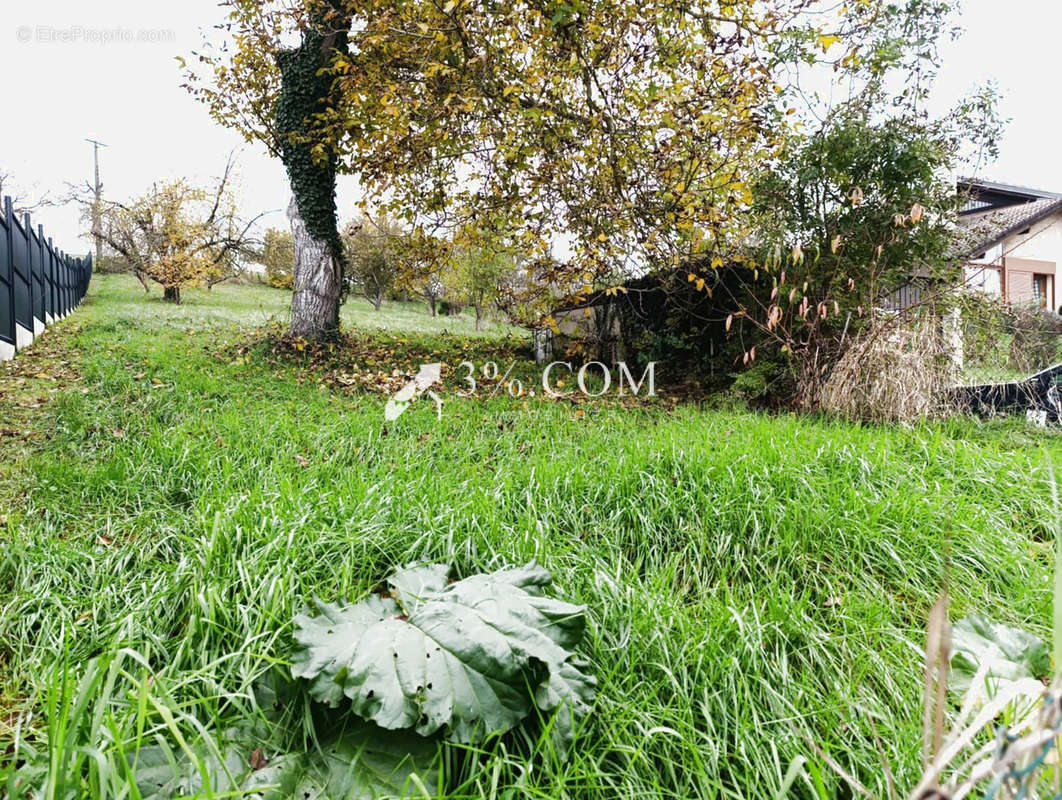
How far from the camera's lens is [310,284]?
720 centimetres

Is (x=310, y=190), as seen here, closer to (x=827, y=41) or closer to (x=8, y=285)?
(x=8, y=285)

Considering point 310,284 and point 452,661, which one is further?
point 310,284

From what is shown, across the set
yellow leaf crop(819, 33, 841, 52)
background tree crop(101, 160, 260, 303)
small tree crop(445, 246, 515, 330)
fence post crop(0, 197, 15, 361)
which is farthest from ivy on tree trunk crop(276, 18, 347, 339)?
background tree crop(101, 160, 260, 303)

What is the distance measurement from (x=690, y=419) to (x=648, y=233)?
2306mm

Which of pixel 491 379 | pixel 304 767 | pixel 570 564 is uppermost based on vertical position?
pixel 491 379

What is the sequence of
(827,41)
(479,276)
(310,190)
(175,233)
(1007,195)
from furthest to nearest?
(175,233), (1007,195), (479,276), (310,190), (827,41)

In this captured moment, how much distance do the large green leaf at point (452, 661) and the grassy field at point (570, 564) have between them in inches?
3.7

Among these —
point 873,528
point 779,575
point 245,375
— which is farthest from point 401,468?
point 245,375

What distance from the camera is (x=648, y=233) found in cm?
582

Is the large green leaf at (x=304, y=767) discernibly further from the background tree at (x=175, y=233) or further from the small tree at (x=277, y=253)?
the background tree at (x=175, y=233)

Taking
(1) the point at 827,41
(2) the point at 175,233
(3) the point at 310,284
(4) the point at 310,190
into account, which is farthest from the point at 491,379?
(2) the point at 175,233

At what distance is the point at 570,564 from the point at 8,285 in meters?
8.21

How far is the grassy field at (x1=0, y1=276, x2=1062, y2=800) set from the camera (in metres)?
1.33

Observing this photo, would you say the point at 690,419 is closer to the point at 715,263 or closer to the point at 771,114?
the point at 715,263
